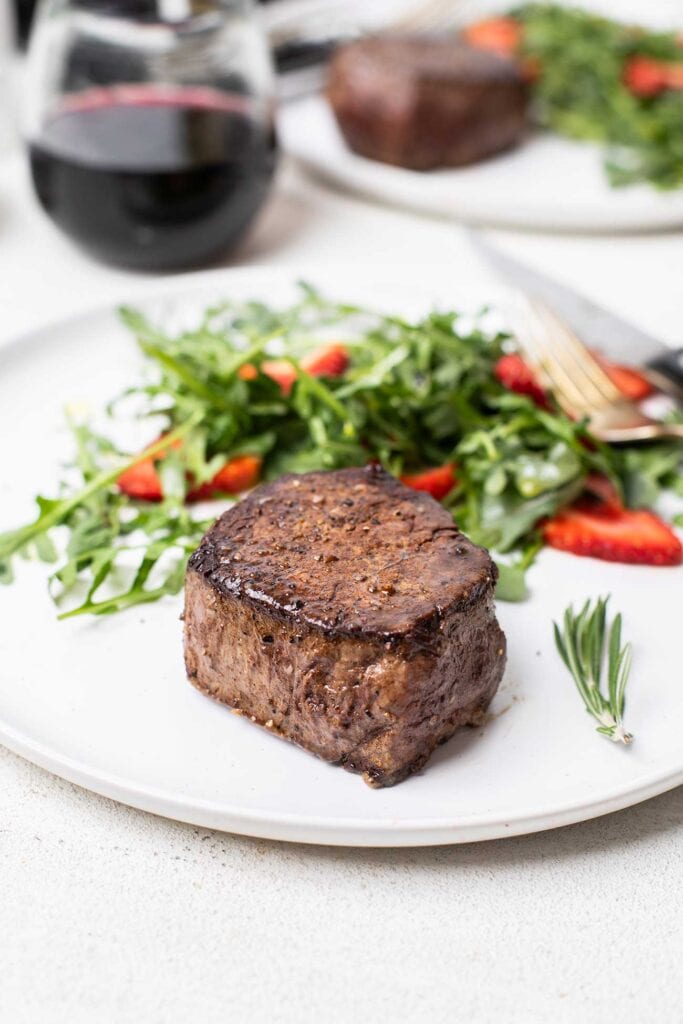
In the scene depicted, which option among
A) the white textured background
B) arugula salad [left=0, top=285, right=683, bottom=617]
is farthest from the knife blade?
the white textured background

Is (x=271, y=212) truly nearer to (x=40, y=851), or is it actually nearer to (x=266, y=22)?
(x=266, y=22)

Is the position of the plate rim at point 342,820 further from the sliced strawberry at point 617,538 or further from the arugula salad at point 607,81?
the arugula salad at point 607,81

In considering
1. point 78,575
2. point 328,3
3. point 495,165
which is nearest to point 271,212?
point 495,165

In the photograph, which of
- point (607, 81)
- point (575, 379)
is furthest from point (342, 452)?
point (607, 81)

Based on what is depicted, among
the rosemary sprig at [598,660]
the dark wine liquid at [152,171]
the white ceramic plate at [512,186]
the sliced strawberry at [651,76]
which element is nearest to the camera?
the rosemary sprig at [598,660]

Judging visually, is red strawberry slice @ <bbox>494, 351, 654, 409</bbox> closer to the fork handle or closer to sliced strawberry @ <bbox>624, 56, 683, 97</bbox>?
the fork handle

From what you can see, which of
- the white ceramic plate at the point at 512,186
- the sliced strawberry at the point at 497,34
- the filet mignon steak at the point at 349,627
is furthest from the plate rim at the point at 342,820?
the sliced strawberry at the point at 497,34
